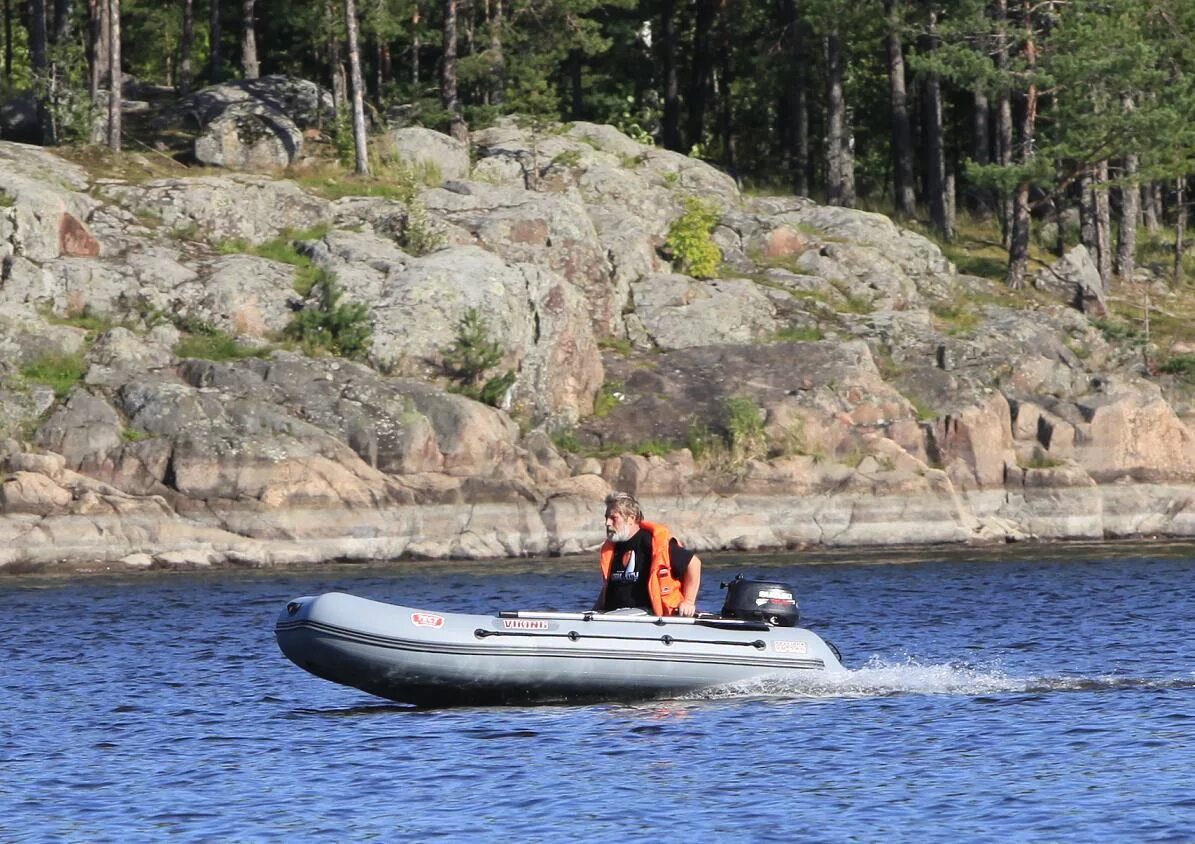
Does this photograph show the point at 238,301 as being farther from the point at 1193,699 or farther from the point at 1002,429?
the point at 1193,699

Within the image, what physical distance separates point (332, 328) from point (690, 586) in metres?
20.9

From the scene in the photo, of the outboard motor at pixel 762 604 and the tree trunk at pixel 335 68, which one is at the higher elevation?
the tree trunk at pixel 335 68

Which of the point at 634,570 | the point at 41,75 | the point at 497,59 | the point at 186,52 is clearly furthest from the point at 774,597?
the point at 186,52

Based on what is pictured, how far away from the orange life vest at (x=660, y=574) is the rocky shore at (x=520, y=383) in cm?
1553

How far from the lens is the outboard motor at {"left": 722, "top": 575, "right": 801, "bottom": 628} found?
60.6 feet

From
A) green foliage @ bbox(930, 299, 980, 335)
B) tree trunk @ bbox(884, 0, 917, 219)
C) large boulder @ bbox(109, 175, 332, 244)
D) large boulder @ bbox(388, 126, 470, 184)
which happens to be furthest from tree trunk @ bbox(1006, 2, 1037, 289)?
large boulder @ bbox(109, 175, 332, 244)

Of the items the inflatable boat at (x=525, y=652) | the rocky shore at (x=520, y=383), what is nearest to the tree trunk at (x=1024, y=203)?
the rocky shore at (x=520, y=383)

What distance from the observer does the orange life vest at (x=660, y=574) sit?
58.1ft

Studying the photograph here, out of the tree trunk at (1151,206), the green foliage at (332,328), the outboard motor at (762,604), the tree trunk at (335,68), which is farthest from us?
the tree trunk at (1151,206)

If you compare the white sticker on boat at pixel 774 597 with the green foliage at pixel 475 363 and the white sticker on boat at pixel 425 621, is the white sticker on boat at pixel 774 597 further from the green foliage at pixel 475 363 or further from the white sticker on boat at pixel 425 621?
the green foliage at pixel 475 363

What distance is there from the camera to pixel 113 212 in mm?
39938

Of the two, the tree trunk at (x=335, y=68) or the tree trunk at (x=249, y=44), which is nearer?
the tree trunk at (x=335, y=68)

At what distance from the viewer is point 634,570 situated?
17.8m

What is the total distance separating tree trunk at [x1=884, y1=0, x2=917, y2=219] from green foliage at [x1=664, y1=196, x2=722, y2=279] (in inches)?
339
